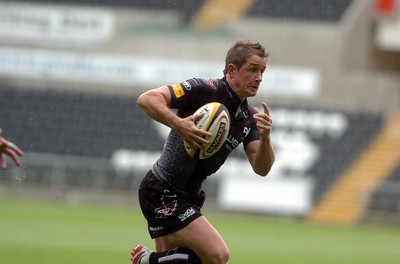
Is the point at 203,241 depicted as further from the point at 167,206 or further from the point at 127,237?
the point at 127,237

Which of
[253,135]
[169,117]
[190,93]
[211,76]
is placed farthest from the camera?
[211,76]

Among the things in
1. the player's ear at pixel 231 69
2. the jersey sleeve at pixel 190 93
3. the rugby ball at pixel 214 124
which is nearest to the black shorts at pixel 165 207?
the rugby ball at pixel 214 124

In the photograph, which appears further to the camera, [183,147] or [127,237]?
[127,237]

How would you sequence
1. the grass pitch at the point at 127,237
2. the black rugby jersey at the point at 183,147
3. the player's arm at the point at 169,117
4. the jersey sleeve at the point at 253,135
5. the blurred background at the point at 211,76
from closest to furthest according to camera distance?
the player's arm at the point at 169,117 < the black rugby jersey at the point at 183,147 < the jersey sleeve at the point at 253,135 < the grass pitch at the point at 127,237 < the blurred background at the point at 211,76

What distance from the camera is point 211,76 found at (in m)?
23.8

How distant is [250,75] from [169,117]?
2.52 feet

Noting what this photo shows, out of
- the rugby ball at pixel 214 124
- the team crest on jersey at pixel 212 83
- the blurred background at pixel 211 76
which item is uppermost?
the blurred background at pixel 211 76

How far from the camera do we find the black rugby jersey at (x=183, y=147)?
22.4 ft

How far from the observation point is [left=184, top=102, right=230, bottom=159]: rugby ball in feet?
21.7

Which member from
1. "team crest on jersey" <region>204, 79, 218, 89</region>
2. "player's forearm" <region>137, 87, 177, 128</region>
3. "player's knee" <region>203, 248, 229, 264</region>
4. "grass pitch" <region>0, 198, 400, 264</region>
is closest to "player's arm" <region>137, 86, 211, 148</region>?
"player's forearm" <region>137, 87, 177, 128</region>

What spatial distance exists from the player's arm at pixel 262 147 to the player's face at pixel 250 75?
0.57ft

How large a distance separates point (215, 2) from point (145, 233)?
492 inches

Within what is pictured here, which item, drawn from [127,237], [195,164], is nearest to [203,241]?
[195,164]

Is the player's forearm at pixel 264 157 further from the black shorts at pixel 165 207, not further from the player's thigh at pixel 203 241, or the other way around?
the player's thigh at pixel 203 241
